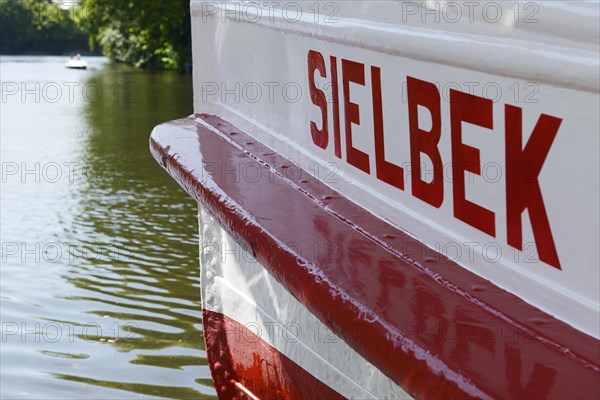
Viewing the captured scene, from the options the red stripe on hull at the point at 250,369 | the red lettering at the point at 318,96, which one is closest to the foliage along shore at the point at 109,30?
the red stripe on hull at the point at 250,369

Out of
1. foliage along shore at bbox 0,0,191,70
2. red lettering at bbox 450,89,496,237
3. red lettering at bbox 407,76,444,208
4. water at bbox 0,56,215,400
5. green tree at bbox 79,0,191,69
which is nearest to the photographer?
red lettering at bbox 450,89,496,237

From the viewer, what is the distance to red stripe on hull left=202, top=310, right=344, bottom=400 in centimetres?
294

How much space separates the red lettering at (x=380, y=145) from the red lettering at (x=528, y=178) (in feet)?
1.45

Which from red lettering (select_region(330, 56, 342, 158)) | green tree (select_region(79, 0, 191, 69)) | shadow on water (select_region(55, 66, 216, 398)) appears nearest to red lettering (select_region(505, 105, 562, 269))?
red lettering (select_region(330, 56, 342, 158))

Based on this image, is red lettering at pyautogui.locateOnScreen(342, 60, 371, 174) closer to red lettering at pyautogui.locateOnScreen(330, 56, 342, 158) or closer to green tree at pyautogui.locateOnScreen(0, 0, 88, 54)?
red lettering at pyautogui.locateOnScreen(330, 56, 342, 158)

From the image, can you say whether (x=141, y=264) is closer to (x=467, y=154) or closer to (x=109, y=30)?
(x=467, y=154)

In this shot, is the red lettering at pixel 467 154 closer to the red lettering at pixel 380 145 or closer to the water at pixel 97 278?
the red lettering at pixel 380 145

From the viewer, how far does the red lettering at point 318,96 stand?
2805 millimetres

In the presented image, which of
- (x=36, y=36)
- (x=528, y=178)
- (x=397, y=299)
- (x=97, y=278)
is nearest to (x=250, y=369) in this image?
(x=397, y=299)

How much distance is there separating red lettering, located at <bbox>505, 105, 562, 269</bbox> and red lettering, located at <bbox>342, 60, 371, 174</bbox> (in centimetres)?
60

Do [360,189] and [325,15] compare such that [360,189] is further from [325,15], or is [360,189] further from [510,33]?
[510,33]

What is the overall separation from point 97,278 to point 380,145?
418 centimetres

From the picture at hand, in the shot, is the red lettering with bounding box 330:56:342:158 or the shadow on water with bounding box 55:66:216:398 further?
the shadow on water with bounding box 55:66:216:398

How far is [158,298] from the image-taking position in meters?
6.00
